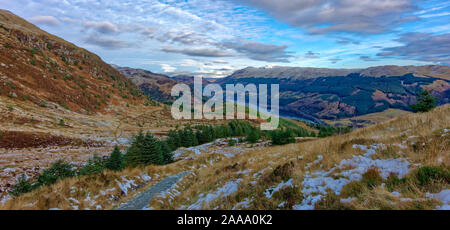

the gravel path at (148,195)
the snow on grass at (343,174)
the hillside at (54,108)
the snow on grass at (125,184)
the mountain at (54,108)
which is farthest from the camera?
the mountain at (54,108)

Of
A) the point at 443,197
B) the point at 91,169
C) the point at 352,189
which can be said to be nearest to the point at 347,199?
the point at 352,189

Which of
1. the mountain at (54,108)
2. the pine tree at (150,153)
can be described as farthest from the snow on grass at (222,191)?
the mountain at (54,108)

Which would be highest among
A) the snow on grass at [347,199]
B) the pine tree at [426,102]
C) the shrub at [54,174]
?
the pine tree at [426,102]

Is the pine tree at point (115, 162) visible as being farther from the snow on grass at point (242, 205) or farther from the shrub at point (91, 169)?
the snow on grass at point (242, 205)

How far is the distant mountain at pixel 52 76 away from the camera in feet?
199

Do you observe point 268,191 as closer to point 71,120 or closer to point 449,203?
point 449,203

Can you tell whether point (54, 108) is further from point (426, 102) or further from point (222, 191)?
point (426, 102)

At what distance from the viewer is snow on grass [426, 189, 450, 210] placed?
420 centimetres

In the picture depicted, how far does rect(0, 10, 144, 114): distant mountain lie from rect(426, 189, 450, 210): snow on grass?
77.7m

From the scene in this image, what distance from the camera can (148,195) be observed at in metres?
14.0

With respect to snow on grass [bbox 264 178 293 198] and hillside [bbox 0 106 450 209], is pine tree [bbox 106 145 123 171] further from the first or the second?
snow on grass [bbox 264 178 293 198]

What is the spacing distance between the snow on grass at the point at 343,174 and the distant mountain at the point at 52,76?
246ft
